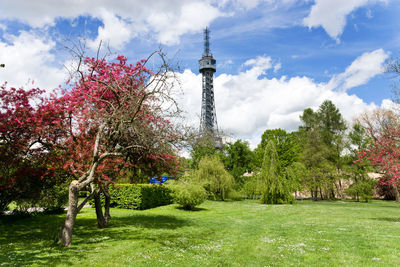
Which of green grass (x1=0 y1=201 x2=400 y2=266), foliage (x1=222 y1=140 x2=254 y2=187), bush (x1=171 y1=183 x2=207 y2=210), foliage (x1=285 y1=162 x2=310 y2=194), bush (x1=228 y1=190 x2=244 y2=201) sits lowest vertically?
green grass (x1=0 y1=201 x2=400 y2=266)

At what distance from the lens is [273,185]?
24.2 meters

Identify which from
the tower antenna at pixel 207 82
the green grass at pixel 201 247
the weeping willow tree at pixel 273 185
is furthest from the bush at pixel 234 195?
the tower antenna at pixel 207 82

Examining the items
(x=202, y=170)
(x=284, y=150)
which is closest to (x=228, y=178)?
(x=202, y=170)

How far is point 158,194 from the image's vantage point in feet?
66.3

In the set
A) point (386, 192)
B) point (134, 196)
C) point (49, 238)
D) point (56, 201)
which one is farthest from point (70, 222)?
point (386, 192)

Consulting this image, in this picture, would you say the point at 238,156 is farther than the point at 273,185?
Yes

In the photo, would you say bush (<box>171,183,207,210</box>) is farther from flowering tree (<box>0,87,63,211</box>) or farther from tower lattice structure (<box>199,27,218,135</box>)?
tower lattice structure (<box>199,27,218,135</box>)

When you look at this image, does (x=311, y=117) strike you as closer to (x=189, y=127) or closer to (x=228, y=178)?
(x=228, y=178)

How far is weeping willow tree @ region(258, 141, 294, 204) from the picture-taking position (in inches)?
953

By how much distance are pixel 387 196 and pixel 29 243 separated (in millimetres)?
48352

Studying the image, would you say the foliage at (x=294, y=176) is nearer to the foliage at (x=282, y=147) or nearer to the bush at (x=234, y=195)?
the bush at (x=234, y=195)

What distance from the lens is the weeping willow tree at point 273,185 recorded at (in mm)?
24203

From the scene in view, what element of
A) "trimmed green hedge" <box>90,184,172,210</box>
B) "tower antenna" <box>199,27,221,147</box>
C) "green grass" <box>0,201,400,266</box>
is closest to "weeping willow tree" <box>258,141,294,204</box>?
"trimmed green hedge" <box>90,184,172,210</box>

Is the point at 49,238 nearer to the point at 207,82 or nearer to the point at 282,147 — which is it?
the point at 282,147
